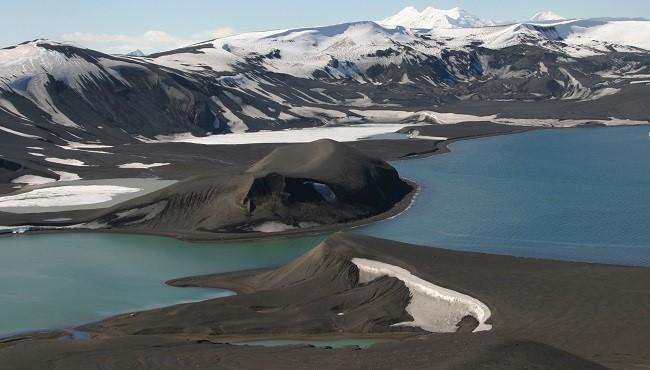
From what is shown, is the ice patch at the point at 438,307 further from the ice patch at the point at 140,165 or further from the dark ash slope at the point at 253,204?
the ice patch at the point at 140,165

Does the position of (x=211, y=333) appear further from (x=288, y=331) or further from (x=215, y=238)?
(x=215, y=238)

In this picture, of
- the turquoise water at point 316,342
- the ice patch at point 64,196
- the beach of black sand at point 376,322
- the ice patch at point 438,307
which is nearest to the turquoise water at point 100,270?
the beach of black sand at point 376,322

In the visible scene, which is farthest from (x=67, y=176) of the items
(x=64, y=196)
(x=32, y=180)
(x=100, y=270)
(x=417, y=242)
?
(x=417, y=242)

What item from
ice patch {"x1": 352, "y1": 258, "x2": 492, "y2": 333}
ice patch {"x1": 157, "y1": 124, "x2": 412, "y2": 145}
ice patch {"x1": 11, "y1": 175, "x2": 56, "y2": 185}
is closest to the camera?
ice patch {"x1": 352, "y1": 258, "x2": 492, "y2": 333}

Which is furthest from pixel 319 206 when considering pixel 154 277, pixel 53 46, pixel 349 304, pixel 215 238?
pixel 53 46

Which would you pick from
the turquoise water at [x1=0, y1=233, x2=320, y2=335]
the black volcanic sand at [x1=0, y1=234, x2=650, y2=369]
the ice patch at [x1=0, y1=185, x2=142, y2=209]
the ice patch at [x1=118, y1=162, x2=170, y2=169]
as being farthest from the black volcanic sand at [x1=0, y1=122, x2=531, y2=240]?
the black volcanic sand at [x1=0, y1=234, x2=650, y2=369]

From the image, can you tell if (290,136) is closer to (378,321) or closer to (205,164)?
(205,164)

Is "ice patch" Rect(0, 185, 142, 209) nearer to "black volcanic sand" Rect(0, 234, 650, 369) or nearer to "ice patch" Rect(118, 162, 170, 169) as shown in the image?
"ice patch" Rect(118, 162, 170, 169)
